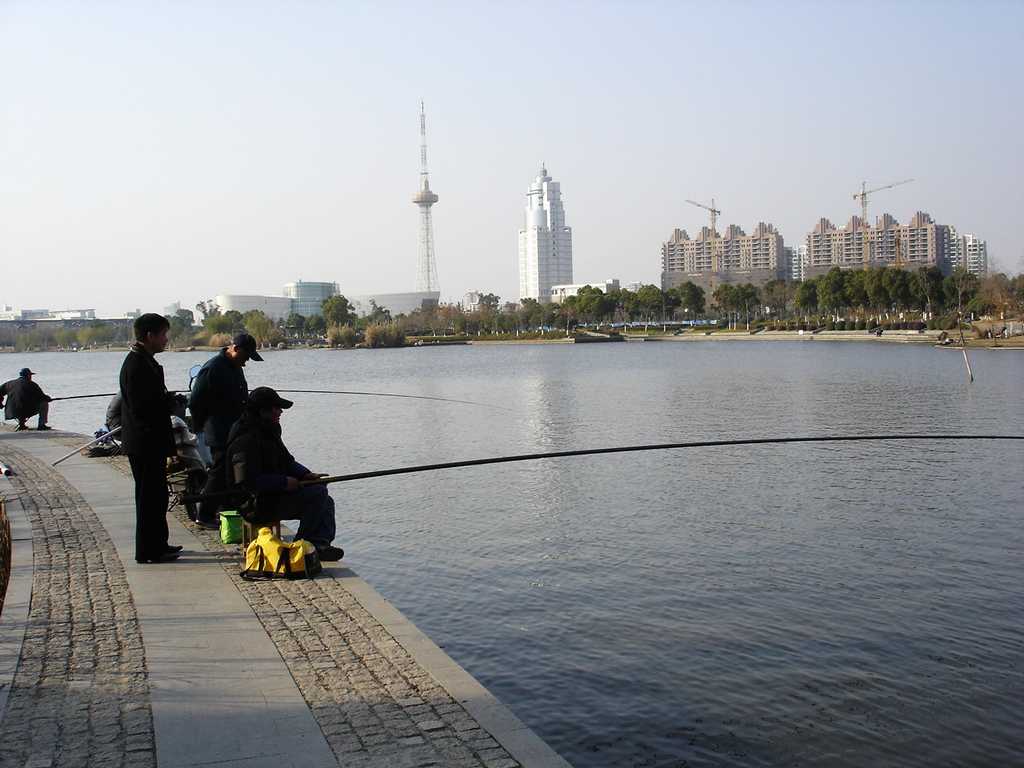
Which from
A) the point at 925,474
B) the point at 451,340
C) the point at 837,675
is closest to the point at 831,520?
the point at 925,474

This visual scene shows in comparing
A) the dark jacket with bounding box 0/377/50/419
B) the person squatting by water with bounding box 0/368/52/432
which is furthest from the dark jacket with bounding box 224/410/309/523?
the dark jacket with bounding box 0/377/50/419

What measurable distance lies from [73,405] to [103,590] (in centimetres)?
4252

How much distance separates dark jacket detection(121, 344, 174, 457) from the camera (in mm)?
9453

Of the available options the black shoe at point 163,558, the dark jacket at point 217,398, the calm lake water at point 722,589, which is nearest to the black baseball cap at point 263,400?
the dark jacket at point 217,398

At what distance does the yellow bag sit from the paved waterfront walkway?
4.9 inches

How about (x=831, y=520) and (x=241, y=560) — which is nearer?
(x=241, y=560)

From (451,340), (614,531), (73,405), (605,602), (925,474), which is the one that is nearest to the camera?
(605,602)

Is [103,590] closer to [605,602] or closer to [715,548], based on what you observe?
[605,602]

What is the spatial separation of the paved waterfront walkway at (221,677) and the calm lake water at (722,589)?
1456 millimetres

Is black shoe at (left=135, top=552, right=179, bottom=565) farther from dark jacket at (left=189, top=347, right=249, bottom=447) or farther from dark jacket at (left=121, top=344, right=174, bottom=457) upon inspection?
dark jacket at (left=189, top=347, right=249, bottom=447)

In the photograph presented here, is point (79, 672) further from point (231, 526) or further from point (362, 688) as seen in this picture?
point (231, 526)

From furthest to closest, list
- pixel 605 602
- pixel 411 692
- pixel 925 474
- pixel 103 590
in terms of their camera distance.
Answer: pixel 925 474
pixel 605 602
pixel 103 590
pixel 411 692

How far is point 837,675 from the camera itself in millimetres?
8930

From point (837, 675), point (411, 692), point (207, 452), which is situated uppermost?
point (207, 452)
